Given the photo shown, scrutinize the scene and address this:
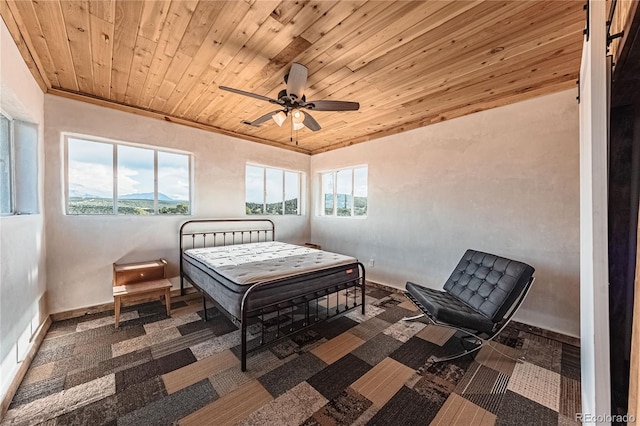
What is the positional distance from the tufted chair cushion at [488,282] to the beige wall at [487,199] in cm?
46

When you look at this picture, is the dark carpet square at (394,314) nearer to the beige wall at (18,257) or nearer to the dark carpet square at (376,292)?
the dark carpet square at (376,292)

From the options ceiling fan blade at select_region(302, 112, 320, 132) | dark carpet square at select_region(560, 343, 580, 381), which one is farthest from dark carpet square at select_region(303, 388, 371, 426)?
ceiling fan blade at select_region(302, 112, 320, 132)

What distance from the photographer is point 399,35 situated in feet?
6.24

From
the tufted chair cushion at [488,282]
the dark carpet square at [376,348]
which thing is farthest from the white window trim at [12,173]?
the tufted chair cushion at [488,282]

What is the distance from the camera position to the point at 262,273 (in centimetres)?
234

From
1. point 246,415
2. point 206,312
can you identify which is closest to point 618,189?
point 246,415

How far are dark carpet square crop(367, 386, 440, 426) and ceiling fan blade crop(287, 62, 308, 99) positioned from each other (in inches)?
106

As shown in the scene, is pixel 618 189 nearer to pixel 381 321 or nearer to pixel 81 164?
pixel 381 321

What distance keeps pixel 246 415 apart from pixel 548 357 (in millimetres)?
2738

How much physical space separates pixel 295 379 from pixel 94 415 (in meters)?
1.35

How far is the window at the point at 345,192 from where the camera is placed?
15.5 ft

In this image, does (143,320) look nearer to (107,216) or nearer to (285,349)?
(107,216)

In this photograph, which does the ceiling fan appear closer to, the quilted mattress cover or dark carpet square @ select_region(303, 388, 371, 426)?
the quilted mattress cover

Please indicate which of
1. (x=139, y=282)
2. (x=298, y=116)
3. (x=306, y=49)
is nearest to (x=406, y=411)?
(x=298, y=116)
